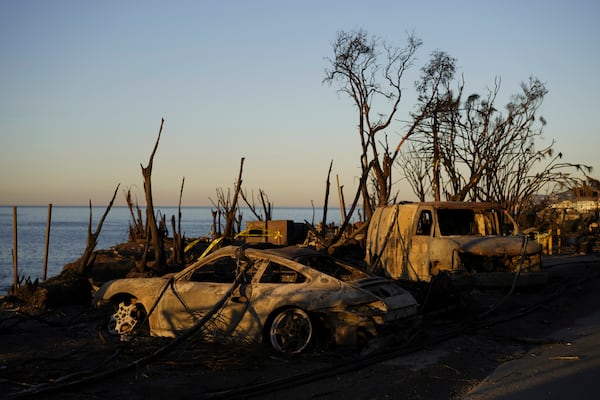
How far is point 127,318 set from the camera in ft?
34.7

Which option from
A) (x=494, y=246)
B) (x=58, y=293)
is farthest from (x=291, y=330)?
(x=58, y=293)

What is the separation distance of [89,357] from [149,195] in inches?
340

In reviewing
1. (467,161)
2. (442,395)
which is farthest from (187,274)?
(467,161)

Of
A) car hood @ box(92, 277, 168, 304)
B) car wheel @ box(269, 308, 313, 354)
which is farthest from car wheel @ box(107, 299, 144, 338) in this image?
car wheel @ box(269, 308, 313, 354)

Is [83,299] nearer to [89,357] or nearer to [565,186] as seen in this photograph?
[89,357]

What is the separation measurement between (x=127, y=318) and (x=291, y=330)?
114 inches

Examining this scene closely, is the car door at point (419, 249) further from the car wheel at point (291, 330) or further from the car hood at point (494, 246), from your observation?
the car wheel at point (291, 330)

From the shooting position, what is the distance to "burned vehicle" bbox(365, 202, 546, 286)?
15.2m

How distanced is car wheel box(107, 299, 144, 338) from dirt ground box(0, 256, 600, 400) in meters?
0.25

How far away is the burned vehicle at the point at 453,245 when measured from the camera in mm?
15250

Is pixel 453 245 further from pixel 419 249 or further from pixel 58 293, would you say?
pixel 58 293

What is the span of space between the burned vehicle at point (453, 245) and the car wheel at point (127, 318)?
676cm

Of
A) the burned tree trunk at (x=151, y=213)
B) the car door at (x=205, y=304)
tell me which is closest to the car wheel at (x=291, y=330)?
the car door at (x=205, y=304)

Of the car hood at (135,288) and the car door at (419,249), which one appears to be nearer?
the car hood at (135,288)
